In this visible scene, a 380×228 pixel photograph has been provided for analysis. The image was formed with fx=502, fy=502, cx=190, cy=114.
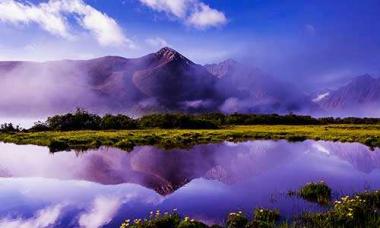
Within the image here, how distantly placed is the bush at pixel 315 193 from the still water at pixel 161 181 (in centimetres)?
84

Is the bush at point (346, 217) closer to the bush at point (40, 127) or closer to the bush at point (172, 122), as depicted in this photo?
the bush at point (40, 127)

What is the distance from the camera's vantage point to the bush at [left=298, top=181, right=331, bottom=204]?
2779 cm

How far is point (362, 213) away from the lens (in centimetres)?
2227

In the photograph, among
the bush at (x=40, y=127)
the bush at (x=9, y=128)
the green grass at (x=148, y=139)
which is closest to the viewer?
the green grass at (x=148, y=139)

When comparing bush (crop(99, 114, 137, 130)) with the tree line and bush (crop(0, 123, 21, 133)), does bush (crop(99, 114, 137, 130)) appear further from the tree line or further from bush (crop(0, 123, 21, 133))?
bush (crop(0, 123, 21, 133))

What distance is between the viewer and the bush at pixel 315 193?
27.8 meters

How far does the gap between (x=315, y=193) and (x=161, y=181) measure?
478 inches

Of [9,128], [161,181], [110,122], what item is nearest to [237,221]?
[161,181]

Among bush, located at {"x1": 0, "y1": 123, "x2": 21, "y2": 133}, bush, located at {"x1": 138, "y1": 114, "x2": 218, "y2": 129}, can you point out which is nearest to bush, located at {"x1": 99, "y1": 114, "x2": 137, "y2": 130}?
bush, located at {"x1": 138, "y1": 114, "x2": 218, "y2": 129}

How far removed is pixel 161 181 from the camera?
36.5 meters

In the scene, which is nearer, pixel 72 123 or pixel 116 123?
pixel 72 123

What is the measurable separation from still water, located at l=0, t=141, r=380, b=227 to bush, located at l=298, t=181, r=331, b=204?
838 millimetres

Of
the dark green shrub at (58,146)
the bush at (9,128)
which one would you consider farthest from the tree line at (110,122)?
the dark green shrub at (58,146)

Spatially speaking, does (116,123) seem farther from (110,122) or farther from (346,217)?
(346,217)
